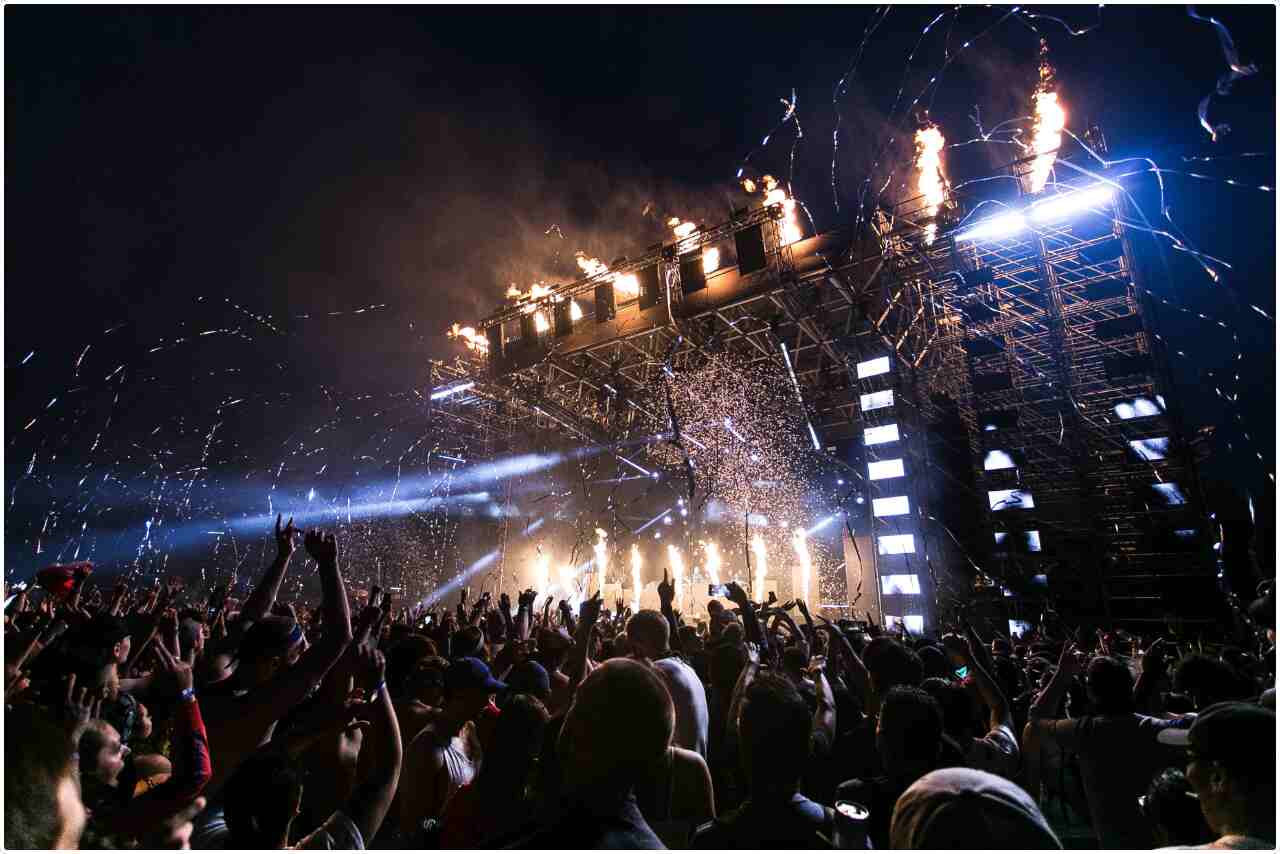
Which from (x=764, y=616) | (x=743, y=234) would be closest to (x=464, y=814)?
(x=764, y=616)

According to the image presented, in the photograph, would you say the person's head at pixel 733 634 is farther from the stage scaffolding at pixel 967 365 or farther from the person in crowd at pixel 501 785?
the stage scaffolding at pixel 967 365

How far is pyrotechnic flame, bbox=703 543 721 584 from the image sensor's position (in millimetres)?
22500

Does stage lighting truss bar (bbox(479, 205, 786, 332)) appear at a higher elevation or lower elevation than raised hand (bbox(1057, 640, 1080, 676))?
higher

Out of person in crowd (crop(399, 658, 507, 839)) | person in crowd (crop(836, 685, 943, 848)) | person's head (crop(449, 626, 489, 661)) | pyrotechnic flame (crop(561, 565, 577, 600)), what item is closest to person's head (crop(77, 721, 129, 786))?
person in crowd (crop(399, 658, 507, 839))

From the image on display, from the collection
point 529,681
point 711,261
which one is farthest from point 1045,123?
point 529,681

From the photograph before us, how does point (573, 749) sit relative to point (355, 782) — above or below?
above

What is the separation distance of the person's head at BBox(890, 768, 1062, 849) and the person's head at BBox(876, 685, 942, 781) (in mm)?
568

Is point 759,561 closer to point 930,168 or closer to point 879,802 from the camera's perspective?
point 930,168

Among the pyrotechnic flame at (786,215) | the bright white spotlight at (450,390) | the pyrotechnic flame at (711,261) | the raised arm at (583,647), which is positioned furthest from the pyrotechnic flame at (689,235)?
the raised arm at (583,647)

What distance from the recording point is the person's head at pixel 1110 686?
105 inches

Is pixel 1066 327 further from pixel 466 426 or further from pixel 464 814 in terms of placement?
pixel 466 426

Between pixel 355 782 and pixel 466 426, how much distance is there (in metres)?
19.9

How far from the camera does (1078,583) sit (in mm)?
12211

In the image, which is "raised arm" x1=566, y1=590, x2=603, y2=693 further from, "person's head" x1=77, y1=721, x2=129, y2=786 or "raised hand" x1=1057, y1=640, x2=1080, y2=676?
"raised hand" x1=1057, y1=640, x2=1080, y2=676
